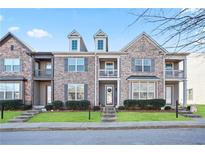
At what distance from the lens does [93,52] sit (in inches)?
762

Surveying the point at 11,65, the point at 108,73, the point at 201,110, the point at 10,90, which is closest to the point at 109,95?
the point at 108,73

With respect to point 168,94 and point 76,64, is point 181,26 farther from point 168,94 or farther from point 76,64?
point 168,94

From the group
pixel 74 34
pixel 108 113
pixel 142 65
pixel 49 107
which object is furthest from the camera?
pixel 74 34

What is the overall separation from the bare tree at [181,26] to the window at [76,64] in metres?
15.3

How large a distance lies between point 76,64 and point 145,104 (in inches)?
236

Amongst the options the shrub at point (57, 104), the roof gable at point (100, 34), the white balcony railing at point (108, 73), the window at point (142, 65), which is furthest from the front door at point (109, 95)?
the roof gable at point (100, 34)

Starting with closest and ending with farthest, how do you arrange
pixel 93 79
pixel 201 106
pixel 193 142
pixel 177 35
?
pixel 177 35 → pixel 193 142 → pixel 201 106 → pixel 93 79

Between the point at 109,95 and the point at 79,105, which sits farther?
the point at 109,95

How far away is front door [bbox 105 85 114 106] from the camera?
2034 cm

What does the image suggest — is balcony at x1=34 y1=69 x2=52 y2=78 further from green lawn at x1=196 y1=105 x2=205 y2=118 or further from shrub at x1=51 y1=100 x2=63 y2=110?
green lawn at x1=196 y1=105 x2=205 y2=118

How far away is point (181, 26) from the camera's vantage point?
4.07 m
